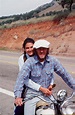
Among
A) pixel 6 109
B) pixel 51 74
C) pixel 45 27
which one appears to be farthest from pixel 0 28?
pixel 51 74

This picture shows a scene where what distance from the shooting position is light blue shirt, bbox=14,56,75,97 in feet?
14.4

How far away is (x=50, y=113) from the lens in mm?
3818

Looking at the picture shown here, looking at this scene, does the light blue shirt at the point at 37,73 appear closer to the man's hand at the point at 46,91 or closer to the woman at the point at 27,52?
the man's hand at the point at 46,91

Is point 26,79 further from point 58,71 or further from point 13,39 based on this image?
point 13,39

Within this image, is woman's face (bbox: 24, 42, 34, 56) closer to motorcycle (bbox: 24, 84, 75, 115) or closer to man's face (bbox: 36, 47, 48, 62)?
man's face (bbox: 36, 47, 48, 62)

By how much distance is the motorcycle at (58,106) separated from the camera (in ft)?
12.1

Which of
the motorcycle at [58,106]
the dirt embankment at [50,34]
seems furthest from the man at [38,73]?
the dirt embankment at [50,34]

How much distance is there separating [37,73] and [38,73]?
13 mm

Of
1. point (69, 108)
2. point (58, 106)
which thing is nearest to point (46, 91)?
point (58, 106)

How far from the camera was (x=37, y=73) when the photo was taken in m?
4.44

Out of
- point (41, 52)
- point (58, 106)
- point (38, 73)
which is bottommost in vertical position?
point (58, 106)

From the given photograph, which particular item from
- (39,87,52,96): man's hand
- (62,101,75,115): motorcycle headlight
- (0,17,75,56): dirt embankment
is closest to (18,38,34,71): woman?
(39,87,52,96): man's hand

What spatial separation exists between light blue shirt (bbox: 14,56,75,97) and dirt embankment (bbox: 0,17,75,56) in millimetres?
27057

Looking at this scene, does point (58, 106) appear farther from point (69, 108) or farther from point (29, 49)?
point (29, 49)
